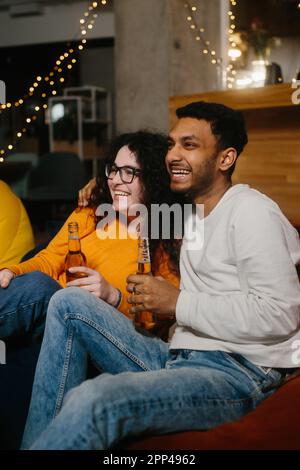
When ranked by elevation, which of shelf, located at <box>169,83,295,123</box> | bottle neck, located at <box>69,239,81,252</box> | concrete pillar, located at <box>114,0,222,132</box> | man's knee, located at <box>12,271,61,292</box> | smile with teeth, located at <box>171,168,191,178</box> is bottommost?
man's knee, located at <box>12,271,61,292</box>

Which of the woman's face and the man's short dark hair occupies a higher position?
the man's short dark hair

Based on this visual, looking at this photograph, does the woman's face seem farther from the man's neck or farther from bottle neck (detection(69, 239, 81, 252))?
the man's neck

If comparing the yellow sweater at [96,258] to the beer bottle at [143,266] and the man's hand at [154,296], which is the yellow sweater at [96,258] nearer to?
the beer bottle at [143,266]

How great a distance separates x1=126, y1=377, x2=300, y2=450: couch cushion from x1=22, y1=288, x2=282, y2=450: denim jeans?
0.03 m

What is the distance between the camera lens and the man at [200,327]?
1237mm

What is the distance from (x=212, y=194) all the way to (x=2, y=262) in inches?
46.6

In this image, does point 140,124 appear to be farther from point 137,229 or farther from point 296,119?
point 137,229

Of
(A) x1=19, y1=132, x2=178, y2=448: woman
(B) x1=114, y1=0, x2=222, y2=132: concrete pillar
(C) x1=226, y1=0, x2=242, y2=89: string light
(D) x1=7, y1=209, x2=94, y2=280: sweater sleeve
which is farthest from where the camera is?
(C) x1=226, y1=0, x2=242, y2=89: string light

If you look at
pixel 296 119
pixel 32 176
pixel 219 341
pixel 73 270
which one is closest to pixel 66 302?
pixel 73 270

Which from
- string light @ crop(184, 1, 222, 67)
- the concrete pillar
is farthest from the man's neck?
string light @ crop(184, 1, 222, 67)

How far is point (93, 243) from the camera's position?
2.13 meters

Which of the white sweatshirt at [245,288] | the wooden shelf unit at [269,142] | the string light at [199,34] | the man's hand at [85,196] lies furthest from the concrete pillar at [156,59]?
the white sweatshirt at [245,288]

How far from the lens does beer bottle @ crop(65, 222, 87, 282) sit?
1.84 m

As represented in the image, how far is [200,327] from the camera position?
146 cm
